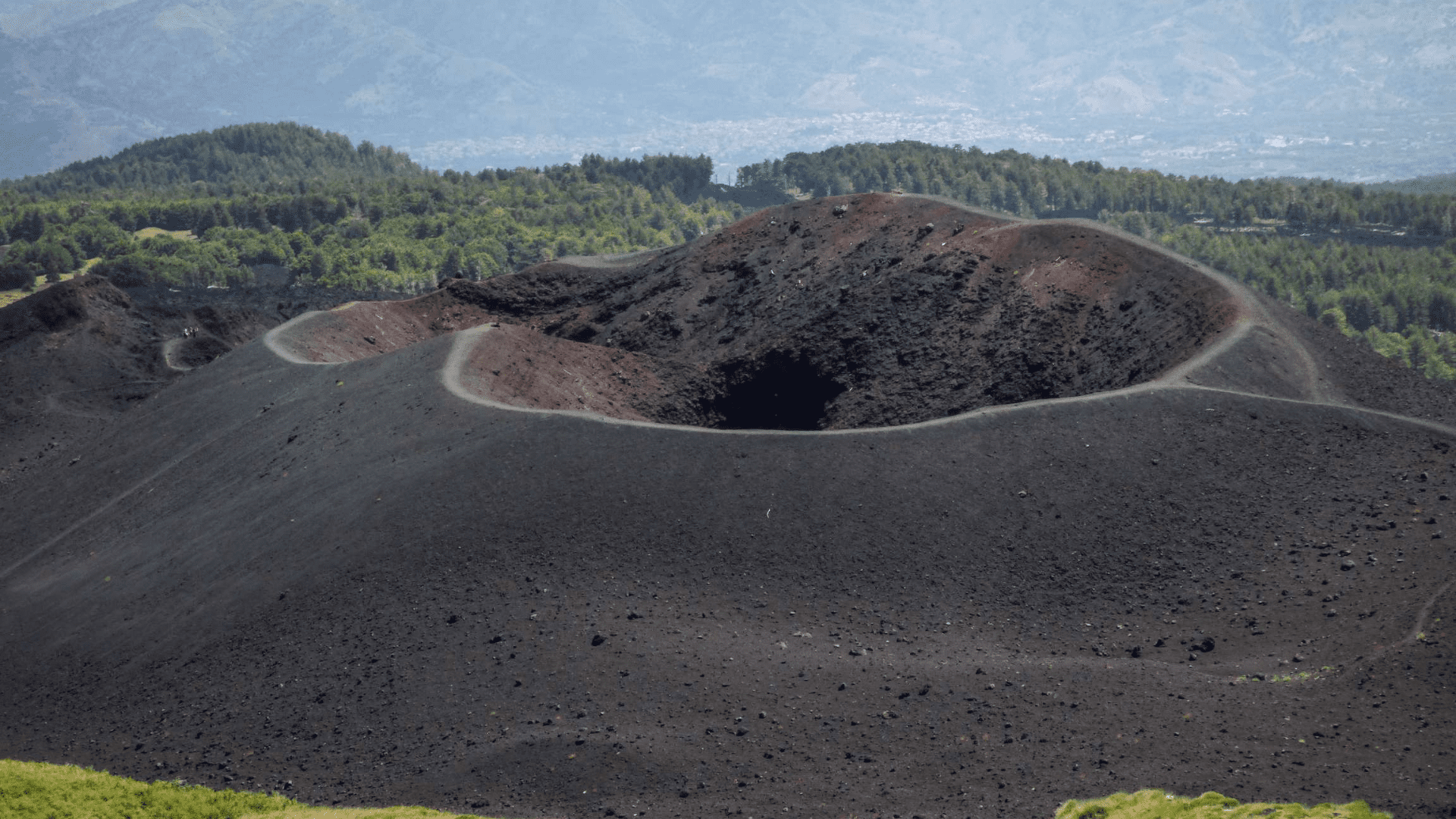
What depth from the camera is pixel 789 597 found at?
67.2 feet

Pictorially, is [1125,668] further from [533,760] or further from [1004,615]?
[533,760]

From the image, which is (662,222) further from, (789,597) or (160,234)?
(789,597)

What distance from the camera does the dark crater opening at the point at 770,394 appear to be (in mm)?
36906

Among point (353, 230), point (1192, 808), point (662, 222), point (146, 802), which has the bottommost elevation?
point (146, 802)

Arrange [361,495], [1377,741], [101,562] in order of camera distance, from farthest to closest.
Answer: [101,562] → [361,495] → [1377,741]

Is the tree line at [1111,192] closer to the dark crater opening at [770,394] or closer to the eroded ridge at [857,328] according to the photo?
the eroded ridge at [857,328]

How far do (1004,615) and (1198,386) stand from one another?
9627 millimetres

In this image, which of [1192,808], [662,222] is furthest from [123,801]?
[662,222]

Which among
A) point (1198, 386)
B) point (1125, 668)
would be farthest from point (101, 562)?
point (1198, 386)

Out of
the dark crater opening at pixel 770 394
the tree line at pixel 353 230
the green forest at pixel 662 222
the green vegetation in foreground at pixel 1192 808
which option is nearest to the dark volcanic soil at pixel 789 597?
the green vegetation in foreground at pixel 1192 808

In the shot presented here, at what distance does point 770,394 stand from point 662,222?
4801 inches

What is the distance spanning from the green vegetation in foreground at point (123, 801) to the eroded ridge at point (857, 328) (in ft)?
45.2

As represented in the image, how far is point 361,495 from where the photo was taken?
2523cm

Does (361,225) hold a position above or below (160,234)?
above
